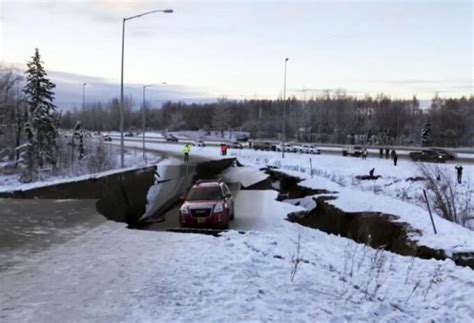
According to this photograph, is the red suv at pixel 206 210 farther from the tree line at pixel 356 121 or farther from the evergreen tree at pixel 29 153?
the tree line at pixel 356 121

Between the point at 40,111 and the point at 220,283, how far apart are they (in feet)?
203

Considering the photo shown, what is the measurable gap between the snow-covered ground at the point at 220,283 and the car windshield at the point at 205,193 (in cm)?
573

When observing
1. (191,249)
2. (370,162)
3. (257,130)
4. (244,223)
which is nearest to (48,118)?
(370,162)

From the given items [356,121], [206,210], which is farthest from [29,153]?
[356,121]

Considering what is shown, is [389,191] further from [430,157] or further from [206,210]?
[206,210]

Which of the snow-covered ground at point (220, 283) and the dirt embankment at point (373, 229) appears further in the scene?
the dirt embankment at point (373, 229)

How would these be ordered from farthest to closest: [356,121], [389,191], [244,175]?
[356,121]
[244,175]
[389,191]

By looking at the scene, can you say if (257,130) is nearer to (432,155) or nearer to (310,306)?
(432,155)

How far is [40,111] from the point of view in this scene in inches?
2606

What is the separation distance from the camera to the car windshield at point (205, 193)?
20141 millimetres

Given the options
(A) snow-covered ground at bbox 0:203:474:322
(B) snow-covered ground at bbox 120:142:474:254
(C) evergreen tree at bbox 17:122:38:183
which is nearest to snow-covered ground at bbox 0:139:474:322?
(A) snow-covered ground at bbox 0:203:474:322

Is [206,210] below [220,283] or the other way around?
below

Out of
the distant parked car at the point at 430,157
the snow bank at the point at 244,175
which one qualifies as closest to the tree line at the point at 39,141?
the snow bank at the point at 244,175

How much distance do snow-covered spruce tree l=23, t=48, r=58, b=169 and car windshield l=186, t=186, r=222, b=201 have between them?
160 ft
